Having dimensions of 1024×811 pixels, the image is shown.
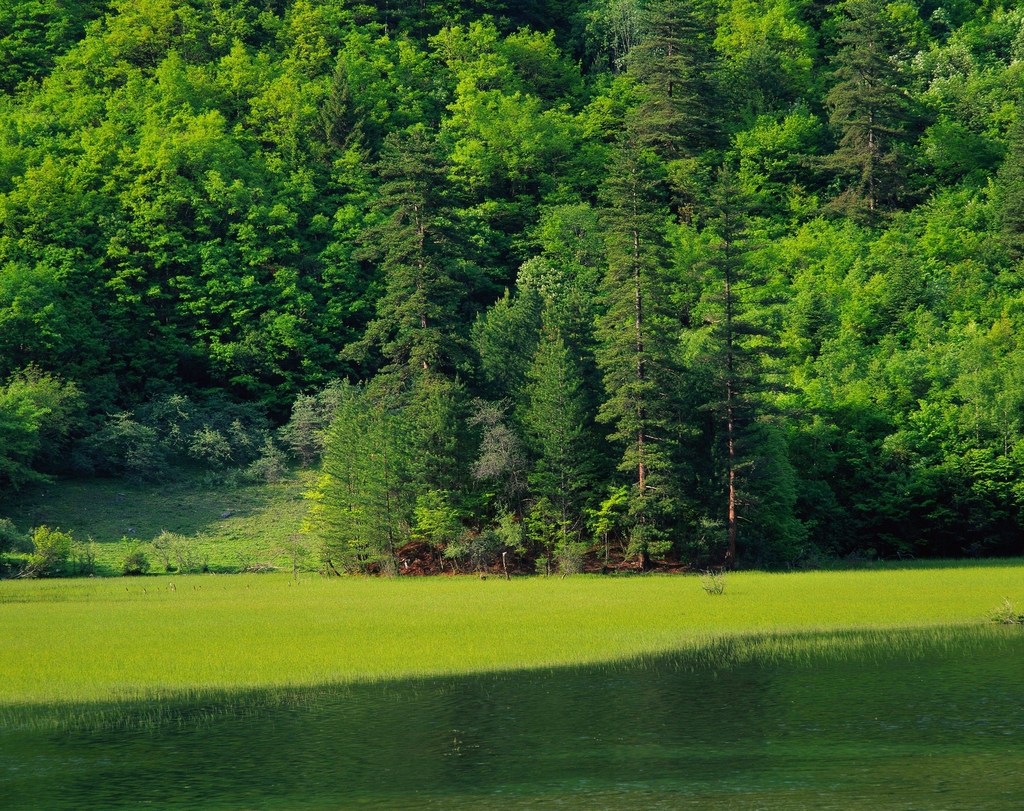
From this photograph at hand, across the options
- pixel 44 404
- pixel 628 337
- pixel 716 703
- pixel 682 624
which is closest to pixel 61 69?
pixel 44 404

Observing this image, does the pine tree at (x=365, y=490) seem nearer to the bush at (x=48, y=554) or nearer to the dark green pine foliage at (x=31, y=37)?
the bush at (x=48, y=554)

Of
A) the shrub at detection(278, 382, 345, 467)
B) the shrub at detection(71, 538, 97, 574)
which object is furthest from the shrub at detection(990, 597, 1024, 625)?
the shrub at detection(278, 382, 345, 467)

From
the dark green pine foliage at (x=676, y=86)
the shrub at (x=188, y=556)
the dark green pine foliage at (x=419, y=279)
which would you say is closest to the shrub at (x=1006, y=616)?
the dark green pine foliage at (x=419, y=279)

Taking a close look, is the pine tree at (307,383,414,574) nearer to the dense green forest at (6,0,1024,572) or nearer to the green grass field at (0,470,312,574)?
the dense green forest at (6,0,1024,572)

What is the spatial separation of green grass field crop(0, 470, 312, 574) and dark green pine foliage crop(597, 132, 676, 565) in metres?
22.4

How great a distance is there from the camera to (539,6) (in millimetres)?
142750

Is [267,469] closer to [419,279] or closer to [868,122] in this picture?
[419,279]

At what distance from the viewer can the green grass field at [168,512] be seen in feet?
221

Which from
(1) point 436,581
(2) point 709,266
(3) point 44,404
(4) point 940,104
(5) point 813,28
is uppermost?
(5) point 813,28

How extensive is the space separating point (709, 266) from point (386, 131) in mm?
62854

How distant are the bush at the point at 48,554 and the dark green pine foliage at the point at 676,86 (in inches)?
2610

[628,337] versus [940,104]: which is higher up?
[940,104]

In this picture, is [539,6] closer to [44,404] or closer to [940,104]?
[940,104]

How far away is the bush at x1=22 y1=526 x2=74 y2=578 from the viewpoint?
197 ft
